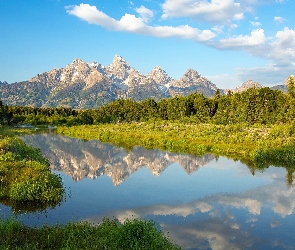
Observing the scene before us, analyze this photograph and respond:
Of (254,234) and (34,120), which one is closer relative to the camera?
(254,234)

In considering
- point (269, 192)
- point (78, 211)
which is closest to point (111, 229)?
point (78, 211)

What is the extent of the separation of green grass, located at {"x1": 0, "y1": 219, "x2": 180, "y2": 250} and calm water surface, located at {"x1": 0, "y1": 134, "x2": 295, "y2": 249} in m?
3.52

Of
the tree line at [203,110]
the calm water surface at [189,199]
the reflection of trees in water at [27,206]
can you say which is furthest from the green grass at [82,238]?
the tree line at [203,110]

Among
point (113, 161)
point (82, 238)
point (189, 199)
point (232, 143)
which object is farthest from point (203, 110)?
point (82, 238)

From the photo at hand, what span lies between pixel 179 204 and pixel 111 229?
10522 mm

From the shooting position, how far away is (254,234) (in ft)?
70.1

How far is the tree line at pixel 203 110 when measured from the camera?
9756cm

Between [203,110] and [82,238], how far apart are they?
4145 inches

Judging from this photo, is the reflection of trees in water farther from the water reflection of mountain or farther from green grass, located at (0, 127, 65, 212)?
the water reflection of mountain

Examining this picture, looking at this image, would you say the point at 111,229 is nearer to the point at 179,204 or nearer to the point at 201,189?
the point at 179,204

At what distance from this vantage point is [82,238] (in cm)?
1717

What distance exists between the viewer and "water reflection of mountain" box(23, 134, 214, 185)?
4169 cm

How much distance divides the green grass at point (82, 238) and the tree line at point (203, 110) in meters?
79.2

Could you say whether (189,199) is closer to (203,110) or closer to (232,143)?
(232,143)
